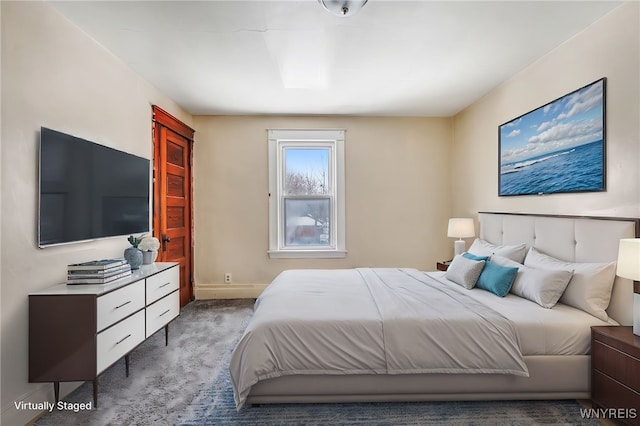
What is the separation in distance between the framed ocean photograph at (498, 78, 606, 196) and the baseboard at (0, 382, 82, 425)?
389 centimetres

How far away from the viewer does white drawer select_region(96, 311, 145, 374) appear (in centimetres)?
194

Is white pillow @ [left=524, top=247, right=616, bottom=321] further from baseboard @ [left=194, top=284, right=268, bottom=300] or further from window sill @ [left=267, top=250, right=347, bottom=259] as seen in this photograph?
baseboard @ [left=194, top=284, right=268, bottom=300]

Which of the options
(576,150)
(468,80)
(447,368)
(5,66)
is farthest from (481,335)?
(5,66)

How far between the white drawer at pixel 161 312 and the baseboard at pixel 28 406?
2.01 feet

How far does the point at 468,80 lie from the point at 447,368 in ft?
9.11

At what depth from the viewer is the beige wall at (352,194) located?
4461 mm

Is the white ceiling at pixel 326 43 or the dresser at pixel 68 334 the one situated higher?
the white ceiling at pixel 326 43

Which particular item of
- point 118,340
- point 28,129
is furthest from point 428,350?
point 28,129

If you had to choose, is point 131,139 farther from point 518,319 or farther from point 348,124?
point 518,319

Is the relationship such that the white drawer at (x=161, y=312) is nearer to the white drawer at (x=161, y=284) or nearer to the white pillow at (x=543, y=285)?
the white drawer at (x=161, y=284)

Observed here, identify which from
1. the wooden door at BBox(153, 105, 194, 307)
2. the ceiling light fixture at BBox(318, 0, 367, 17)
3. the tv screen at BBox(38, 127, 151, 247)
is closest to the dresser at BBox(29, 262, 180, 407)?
the tv screen at BBox(38, 127, 151, 247)

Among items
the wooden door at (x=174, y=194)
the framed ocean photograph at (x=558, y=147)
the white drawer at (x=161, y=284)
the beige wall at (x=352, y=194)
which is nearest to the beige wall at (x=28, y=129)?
the white drawer at (x=161, y=284)

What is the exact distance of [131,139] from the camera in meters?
3.01

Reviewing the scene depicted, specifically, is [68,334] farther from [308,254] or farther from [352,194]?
[352,194]
